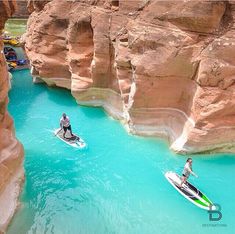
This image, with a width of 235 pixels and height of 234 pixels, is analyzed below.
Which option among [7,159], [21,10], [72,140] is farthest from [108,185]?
[21,10]

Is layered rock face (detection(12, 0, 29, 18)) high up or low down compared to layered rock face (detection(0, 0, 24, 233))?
down

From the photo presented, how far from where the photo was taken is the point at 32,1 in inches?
717

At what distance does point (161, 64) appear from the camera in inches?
450

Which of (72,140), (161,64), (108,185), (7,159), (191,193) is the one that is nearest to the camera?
(7,159)

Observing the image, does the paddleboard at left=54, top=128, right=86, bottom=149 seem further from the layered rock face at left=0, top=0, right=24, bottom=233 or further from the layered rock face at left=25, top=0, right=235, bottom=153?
the layered rock face at left=0, top=0, right=24, bottom=233

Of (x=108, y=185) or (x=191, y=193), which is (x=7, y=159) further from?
(x=191, y=193)

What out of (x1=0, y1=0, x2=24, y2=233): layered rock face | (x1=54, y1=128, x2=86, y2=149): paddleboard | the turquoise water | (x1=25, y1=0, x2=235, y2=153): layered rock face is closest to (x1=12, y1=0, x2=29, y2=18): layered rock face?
(x1=25, y1=0, x2=235, y2=153): layered rock face

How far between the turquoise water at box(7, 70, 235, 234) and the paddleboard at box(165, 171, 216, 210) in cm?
17

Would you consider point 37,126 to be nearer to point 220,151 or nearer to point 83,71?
point 83,71

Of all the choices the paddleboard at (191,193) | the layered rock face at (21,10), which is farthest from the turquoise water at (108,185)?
the layered rock face at (21,10)

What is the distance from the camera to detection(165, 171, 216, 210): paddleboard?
946 centimetres

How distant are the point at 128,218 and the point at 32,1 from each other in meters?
14.8

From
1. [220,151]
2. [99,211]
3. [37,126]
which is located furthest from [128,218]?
[37,126]

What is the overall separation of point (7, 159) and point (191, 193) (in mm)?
6075
